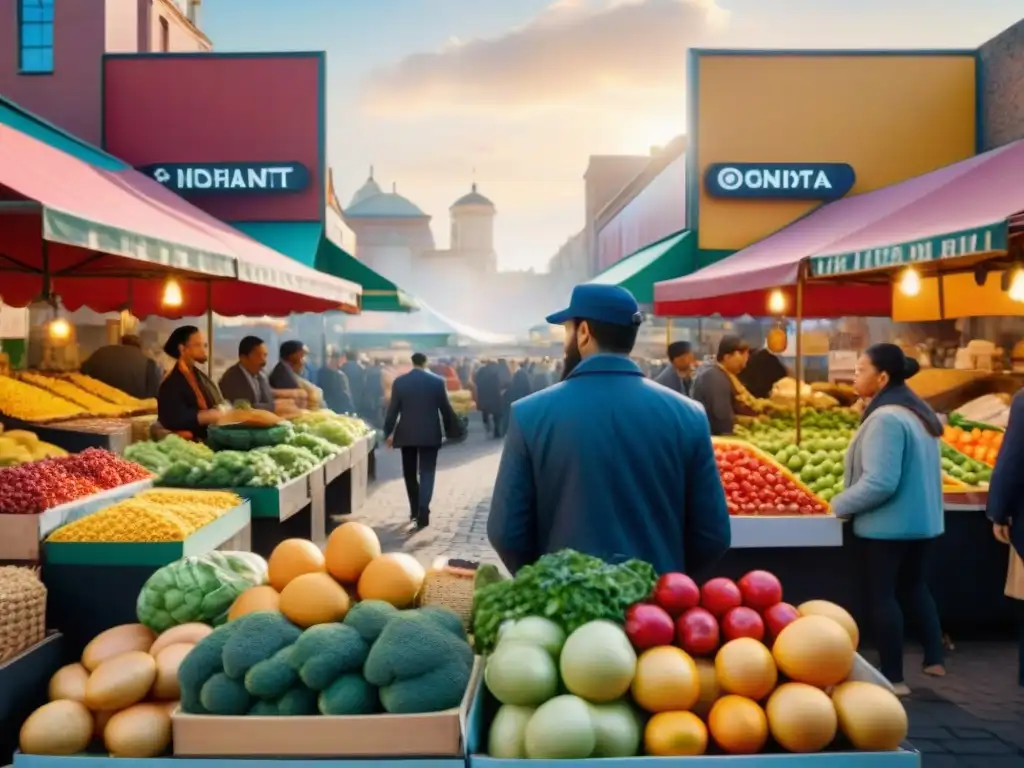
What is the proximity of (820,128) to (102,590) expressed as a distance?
14.1 m

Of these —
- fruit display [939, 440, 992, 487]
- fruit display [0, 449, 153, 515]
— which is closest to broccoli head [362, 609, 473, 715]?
fruit display [0, 449, 153, 515]

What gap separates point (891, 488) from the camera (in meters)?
5.94

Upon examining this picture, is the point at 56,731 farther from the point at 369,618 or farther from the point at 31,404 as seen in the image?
the point at 31,404

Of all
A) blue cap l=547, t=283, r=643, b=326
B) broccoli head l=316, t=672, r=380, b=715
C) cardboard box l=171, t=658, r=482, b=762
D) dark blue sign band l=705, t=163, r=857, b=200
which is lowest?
cardboard box l=171, t=658, r=482, b=762

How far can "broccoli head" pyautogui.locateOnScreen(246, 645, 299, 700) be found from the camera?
2709 millimetres

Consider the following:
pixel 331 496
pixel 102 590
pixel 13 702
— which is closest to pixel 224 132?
pixel 331 496

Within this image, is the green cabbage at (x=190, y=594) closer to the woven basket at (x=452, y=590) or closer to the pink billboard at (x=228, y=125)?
the woven basket at (x=452, y=590)

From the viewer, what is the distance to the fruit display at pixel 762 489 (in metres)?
7.11

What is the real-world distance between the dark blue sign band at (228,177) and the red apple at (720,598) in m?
15.2

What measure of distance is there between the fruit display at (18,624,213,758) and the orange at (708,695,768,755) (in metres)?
1.59

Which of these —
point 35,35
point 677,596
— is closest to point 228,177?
point 35,35

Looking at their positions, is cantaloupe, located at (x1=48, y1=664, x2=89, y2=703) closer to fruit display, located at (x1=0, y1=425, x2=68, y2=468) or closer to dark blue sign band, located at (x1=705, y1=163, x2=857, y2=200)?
fruit display, located at (x1=0, y1=425, x2=68, y2=468)

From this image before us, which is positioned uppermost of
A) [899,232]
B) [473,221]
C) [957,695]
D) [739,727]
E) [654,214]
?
[473,221]

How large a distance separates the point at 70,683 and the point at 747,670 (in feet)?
7.81
